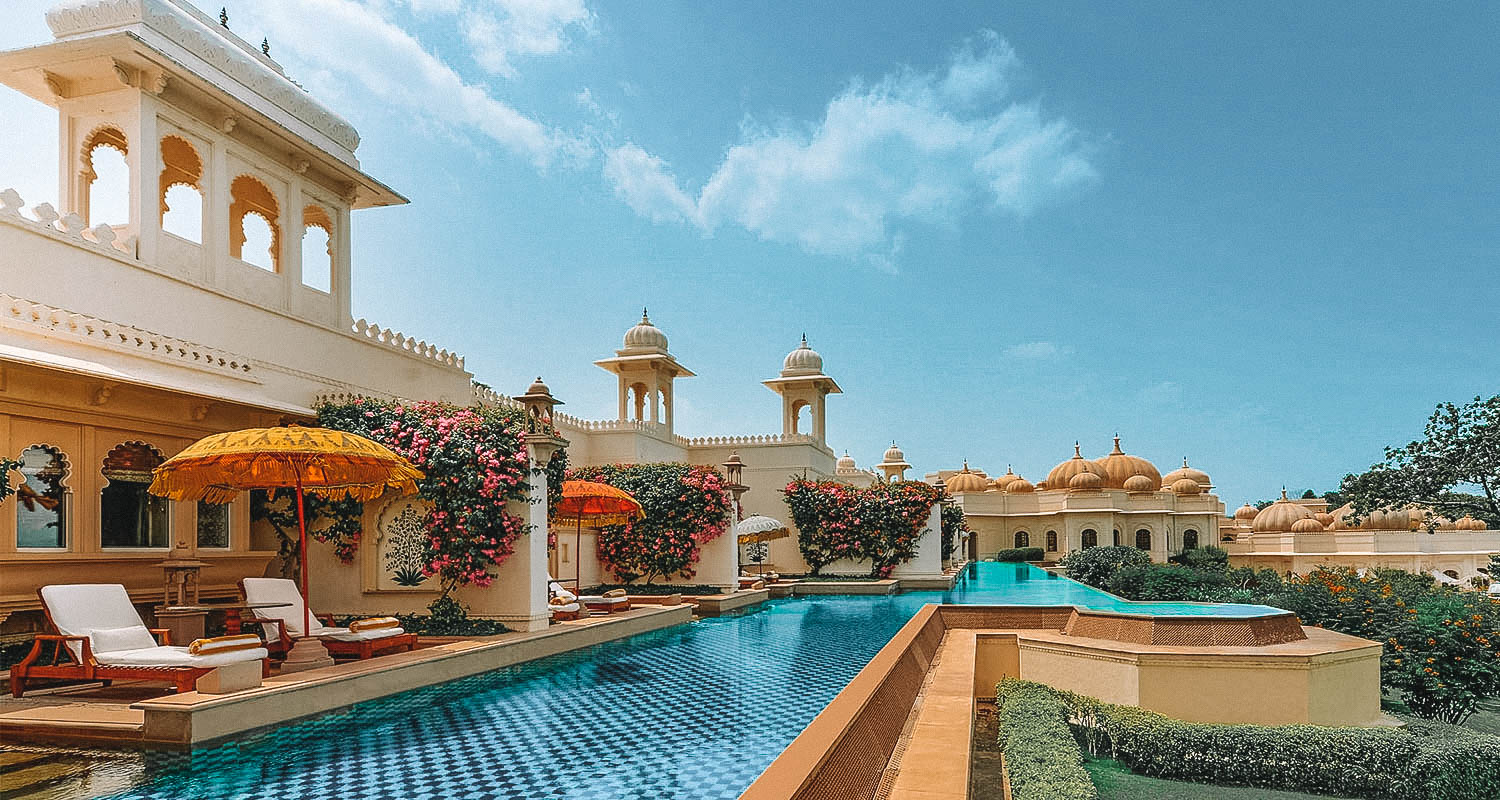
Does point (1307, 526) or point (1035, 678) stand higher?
point (1035, 678)

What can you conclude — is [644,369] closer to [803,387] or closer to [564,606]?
[803,387]

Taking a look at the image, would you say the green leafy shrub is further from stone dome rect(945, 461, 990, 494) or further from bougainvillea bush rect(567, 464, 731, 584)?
stone dome rect(945, 461, 990, 494)

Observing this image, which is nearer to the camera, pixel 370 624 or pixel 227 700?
pixel 227 700

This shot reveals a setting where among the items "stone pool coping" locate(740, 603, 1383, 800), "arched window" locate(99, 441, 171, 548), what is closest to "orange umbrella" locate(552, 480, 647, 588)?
"arched window" locate(99, 441, 171, 548)

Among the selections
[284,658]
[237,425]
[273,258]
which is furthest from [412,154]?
[284,658]

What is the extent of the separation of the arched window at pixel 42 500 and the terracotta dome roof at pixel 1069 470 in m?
46.0

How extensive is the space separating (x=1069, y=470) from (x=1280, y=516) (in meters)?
9.85

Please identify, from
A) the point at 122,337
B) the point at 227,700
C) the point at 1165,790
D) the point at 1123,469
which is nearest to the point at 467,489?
the point at 122,337

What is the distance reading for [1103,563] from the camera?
2077 cm

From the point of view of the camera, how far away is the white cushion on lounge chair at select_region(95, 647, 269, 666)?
7.04 m

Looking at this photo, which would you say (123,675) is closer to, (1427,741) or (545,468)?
(545,468)

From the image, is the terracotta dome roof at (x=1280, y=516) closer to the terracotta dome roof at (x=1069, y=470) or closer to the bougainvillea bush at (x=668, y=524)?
the terracotta dome roof at (x=1069, y=470)

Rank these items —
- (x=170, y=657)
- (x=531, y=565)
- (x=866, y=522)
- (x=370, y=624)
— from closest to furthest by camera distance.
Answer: (x=170, y=657) → (x=370, y=624) → (x=531, y=565) → (x=866, y=522)

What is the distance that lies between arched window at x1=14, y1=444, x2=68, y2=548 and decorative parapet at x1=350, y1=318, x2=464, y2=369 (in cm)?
488
